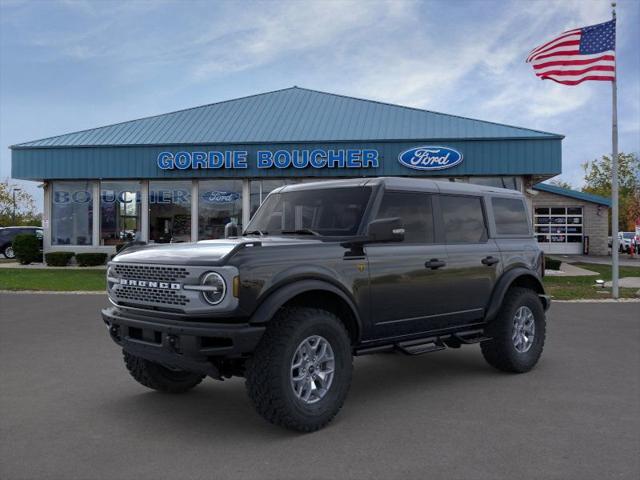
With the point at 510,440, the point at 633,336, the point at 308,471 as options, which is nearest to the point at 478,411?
the point at 510,440

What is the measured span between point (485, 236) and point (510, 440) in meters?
2.69

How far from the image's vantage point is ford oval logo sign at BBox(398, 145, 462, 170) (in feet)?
73.4

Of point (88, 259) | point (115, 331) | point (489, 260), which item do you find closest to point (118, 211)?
point (88, 259)

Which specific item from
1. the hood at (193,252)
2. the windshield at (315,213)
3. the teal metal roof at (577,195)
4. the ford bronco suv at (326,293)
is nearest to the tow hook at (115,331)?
the ford bronco suv at (326,293)

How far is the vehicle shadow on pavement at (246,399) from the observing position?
471 cm

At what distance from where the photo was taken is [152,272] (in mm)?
4793

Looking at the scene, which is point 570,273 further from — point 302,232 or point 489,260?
point 302,232

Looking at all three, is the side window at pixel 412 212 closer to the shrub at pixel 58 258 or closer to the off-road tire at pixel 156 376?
the off-road tire at pixel 156 376

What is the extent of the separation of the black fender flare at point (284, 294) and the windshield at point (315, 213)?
71cm

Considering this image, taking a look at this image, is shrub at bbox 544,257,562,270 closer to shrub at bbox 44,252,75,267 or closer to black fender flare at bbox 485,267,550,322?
black fender flare at bbox 485,267,550,322

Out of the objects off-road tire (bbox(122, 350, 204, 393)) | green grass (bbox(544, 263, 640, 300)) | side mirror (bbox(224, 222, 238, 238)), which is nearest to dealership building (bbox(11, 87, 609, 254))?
green grass (bbox(544, 263, 640, 300))

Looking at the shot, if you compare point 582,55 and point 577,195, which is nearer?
point 582,55

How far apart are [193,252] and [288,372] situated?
118 centimetres

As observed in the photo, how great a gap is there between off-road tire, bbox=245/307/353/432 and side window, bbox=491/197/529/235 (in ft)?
9.55
